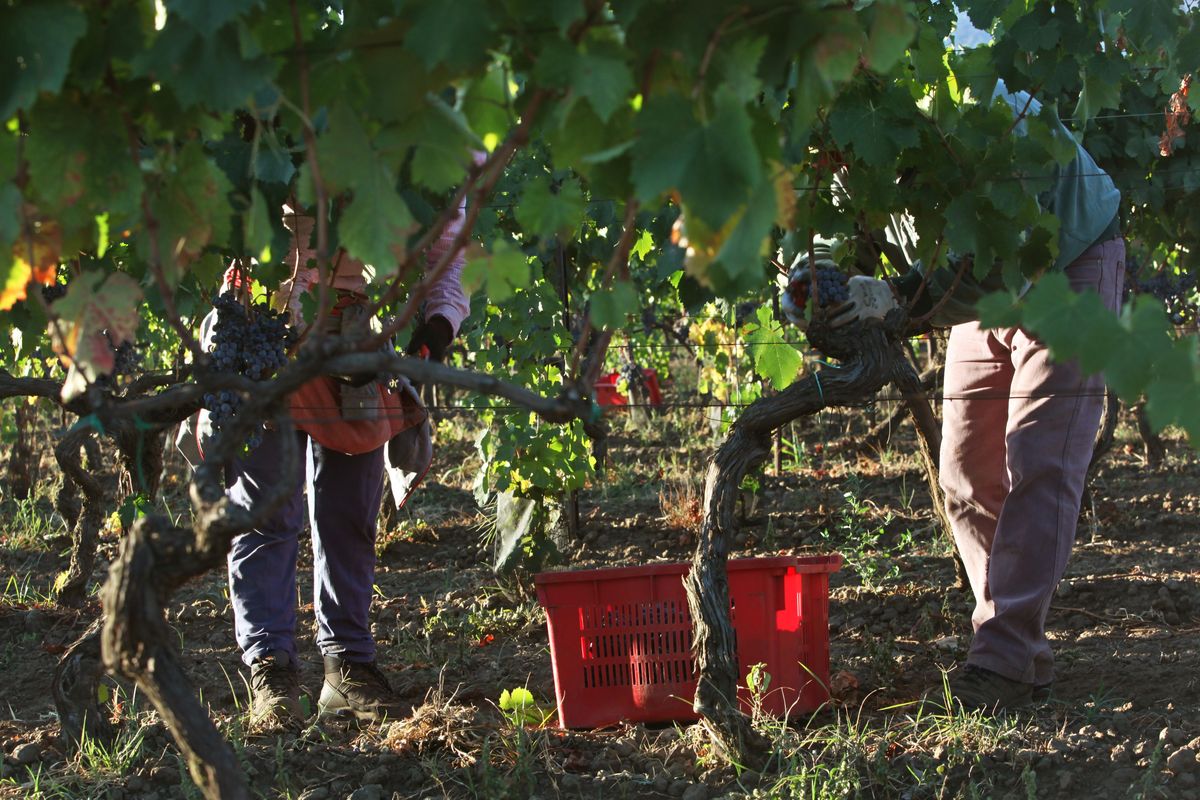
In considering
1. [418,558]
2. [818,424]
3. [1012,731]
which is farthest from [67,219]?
[818,424]

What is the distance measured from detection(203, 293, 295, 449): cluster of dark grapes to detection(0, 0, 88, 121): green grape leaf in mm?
1166

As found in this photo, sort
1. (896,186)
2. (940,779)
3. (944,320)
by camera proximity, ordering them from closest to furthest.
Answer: (940,779)
(896,186)
(944,320)

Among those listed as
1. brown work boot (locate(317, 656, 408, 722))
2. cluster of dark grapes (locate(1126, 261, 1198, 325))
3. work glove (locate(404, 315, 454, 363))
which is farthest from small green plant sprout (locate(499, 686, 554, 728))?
cluster of dark grapes (locate(1126, 261, 1198, 325))

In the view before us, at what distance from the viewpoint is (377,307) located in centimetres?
179

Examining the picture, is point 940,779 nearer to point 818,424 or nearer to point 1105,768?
point 1105,768

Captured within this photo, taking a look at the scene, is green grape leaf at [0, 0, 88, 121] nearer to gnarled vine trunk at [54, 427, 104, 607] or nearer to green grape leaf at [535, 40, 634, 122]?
green grape leaf at [535, 40, 634, 122]

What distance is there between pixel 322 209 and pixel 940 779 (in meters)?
1.69

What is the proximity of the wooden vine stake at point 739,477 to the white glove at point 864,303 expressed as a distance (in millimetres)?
18

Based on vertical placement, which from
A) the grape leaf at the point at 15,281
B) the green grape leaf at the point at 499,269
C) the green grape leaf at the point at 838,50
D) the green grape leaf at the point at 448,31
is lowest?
the green grape leaf at the point at 499,269

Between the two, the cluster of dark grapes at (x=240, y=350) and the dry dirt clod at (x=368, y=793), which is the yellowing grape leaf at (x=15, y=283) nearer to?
the cluster of dark grapes at (x=240, y=350)

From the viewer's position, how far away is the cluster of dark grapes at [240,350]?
2.48 metres

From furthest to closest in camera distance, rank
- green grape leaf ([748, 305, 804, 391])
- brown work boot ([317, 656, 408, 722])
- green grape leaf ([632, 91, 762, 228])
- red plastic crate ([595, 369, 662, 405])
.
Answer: red plastic crate ([595, 369, 662, 405]) → green grape leaf ([748, 305, 804, 391]) → brown work boot ([317, 656, 408, 722]) → green grape leaf ([632, 91, 762, 228])

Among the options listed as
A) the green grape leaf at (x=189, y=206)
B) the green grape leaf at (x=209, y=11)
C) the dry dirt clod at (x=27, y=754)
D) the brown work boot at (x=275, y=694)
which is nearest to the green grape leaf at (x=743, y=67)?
the green grape leaf at (x=209, y=11)

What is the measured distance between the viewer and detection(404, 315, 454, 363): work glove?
297 cm
